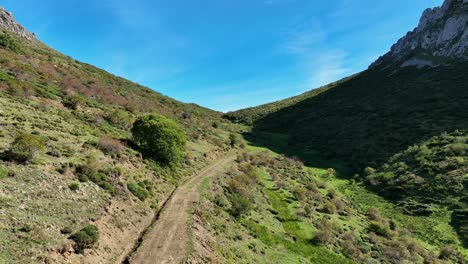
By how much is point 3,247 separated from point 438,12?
7335 inches

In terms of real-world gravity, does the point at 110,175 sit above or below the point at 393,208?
above

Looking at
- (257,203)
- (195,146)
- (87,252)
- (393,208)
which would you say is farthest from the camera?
(195,146)

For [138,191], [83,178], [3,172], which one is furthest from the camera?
[138,191]

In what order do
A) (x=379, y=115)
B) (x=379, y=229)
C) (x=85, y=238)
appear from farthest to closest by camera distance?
1. (x=379, y=115)
2. (x=379, y=229)
3. (x=85, y=238)

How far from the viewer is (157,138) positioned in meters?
40.6

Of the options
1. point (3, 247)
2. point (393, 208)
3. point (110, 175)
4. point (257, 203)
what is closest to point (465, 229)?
point (393, 208)

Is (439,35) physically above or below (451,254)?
above

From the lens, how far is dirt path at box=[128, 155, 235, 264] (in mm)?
21797

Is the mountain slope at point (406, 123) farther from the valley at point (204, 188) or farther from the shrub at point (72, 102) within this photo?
the shrub at point (72, 102)

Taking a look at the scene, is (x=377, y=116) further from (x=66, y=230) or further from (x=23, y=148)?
(x=66, y=230)

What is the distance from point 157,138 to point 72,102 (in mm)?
16930

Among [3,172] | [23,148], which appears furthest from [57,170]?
[3,172]

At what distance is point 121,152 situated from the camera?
117ft

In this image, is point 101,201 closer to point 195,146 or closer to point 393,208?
point 195,146
